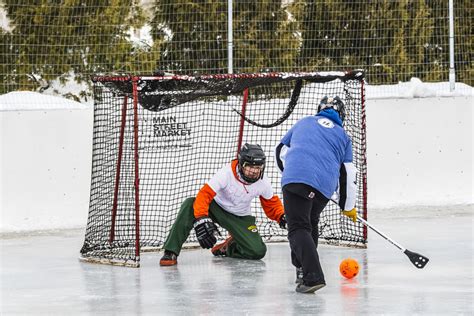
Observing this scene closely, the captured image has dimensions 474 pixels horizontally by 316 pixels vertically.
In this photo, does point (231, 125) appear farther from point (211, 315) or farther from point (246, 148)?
point (211, 315)

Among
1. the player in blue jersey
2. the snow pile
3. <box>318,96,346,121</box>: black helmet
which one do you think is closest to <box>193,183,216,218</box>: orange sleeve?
the player in blue jersey

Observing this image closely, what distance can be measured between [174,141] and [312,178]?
3.95 m

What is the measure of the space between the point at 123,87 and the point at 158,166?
232 cm

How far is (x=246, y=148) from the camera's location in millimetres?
8258

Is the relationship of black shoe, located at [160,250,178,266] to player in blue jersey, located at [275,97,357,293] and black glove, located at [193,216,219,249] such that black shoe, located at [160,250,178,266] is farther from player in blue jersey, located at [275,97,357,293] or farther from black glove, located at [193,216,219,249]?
player in blue jersey, located at [275,97,357,293]

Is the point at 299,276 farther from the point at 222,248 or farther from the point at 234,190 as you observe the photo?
the point at 222,248

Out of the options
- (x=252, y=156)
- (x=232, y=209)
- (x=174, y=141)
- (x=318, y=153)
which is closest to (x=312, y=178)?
Result: (x=318, y=153)

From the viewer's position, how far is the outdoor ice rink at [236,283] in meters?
6.77

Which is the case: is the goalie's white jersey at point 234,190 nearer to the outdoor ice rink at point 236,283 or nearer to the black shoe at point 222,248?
the black shoe at point 222,248

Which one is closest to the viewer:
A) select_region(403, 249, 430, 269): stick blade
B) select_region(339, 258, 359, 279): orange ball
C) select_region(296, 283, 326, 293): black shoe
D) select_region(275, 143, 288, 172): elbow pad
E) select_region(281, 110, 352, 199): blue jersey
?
select_region(296, 283, 326, 293): black shoe

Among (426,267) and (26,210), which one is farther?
(26,210)

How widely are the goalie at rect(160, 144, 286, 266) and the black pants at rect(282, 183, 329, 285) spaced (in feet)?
3.57

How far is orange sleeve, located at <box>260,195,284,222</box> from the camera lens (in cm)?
871

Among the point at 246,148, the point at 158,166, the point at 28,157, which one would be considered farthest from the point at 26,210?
the point at 246,148
